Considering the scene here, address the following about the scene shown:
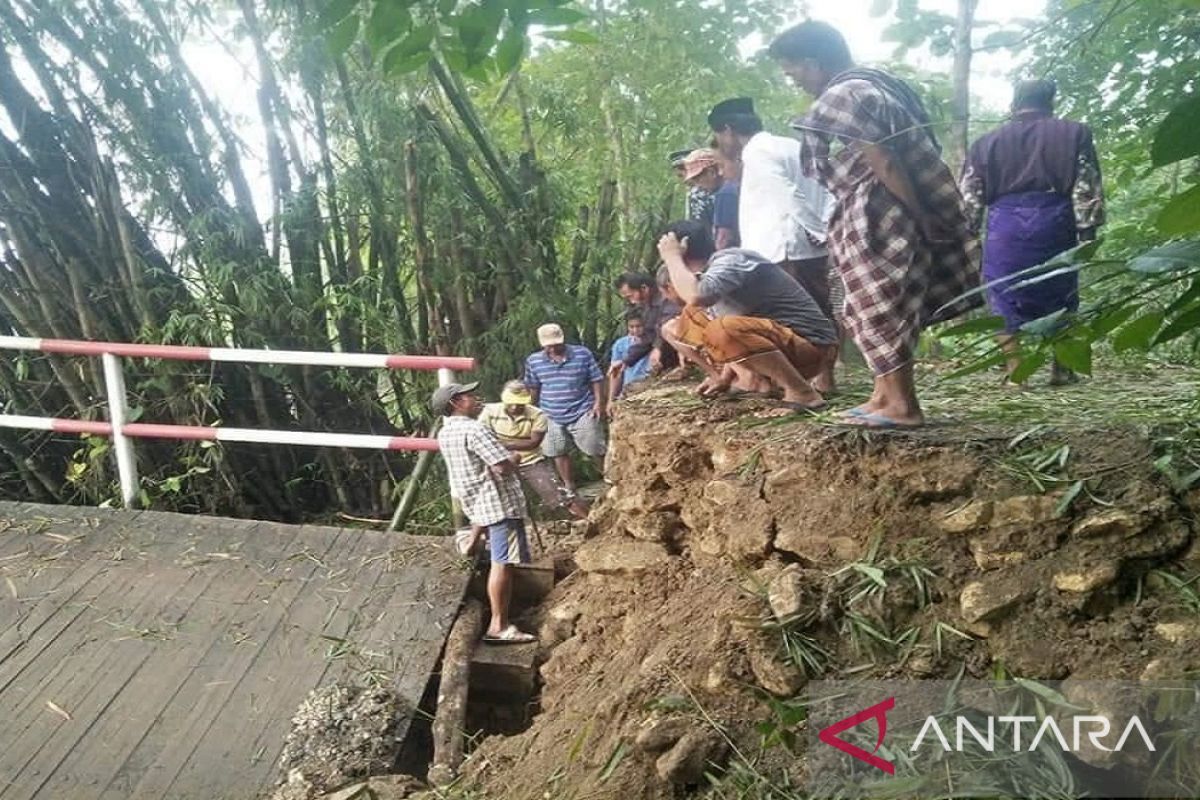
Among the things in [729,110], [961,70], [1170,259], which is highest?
[961,70]

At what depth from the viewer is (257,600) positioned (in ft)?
12.1

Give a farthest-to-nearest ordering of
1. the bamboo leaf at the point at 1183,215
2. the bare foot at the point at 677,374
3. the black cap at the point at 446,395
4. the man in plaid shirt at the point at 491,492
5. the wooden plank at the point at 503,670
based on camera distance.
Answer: the bare foot at the point at 677,374, the black cap at the point at 446,395, the man in plaid shirt at the point at 491,492, the wooden plank at the point at 503,670, the bamboo leaf at the point at 1183,215

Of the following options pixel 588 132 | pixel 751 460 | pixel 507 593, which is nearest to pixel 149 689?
pixel 507 593

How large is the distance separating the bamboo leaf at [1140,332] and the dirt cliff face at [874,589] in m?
1.05

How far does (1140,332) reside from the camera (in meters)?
1.07

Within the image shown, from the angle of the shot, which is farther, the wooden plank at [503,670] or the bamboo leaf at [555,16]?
the wooden plank at [503,670]

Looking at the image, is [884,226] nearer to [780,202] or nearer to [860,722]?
[780,202]

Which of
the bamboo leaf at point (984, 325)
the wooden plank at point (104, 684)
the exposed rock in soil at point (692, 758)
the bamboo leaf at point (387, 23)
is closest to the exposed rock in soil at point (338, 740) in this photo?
the wooden plank at point (104, 684)

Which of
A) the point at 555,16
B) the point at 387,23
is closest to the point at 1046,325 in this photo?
the point at 555,16

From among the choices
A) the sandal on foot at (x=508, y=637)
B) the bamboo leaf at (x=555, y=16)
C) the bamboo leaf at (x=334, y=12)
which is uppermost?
the bamboo leaf at (x=334, y=12)

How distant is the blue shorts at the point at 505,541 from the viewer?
3820mm

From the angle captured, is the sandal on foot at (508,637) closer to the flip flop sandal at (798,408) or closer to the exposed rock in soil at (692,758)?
the flip flop sandal at (798,408)

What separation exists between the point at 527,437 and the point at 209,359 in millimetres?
1649

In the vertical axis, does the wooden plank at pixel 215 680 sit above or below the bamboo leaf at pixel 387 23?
below
